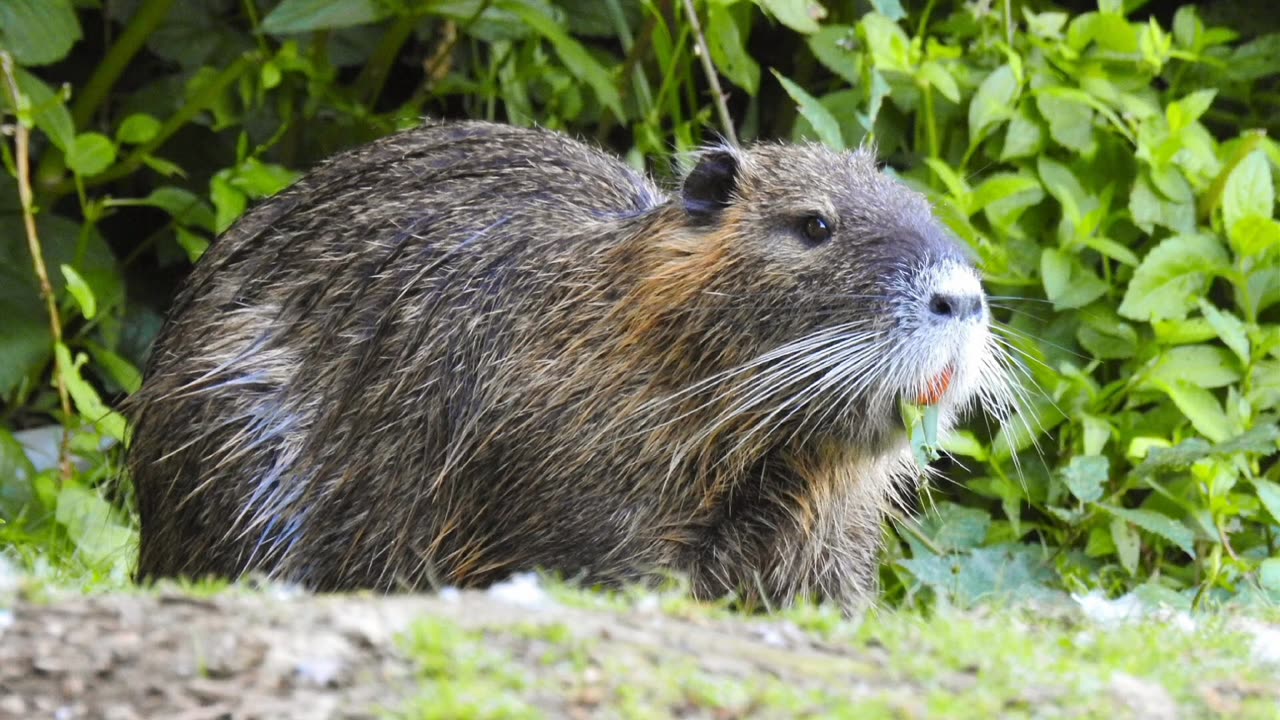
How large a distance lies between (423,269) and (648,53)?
1912 millimetres

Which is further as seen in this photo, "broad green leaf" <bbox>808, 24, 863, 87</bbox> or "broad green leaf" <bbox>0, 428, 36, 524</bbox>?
"broad green leaf" <bbox>808, 24, 863, 87</bbox>

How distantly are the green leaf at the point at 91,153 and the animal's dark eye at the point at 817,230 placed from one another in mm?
2283

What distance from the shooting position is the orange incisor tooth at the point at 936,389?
3.17 metres

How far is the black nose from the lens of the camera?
10.2ft

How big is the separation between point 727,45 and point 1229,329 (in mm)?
1452

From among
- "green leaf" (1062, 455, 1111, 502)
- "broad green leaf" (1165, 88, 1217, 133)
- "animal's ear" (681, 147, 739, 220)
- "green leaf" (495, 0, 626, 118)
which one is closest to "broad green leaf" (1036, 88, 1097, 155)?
"broad green leaf" (1165, 88, 1217, 133)

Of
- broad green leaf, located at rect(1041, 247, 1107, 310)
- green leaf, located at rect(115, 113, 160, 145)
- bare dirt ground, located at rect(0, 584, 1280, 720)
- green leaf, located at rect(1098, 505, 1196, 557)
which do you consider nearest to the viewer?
bare dirt ground, located at rect(0, 584, 1280, 720)

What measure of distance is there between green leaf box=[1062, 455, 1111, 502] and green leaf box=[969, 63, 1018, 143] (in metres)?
0.94

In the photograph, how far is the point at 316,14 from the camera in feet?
14.7

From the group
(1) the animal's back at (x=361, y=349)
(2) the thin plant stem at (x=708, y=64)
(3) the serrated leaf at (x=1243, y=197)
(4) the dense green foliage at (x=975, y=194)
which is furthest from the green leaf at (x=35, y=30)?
(3) the serrated leaf at (x=1243, y=197)

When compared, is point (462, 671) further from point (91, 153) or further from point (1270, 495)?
point (91, 153)

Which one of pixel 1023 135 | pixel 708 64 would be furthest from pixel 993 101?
pixel 708 64

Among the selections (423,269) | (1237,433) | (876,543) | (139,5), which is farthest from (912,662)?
(139,5)

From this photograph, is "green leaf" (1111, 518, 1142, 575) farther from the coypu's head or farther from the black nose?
the black nose
